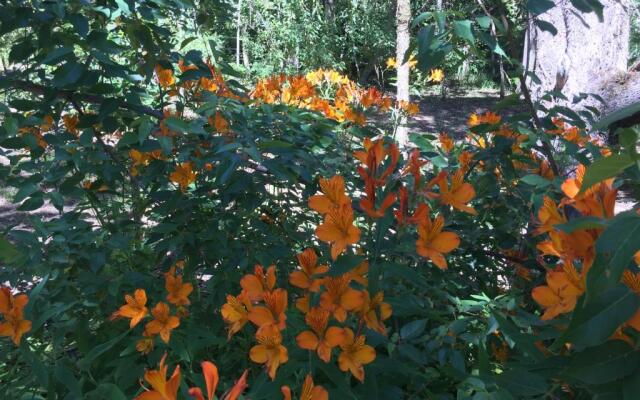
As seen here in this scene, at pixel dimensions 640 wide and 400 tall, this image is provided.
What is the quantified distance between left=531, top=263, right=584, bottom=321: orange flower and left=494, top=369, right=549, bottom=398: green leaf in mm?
80

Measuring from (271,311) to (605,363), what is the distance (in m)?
0.45

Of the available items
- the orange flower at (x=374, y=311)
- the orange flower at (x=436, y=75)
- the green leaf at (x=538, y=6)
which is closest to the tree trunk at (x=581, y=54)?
the orange flower at (x=436, y=75)

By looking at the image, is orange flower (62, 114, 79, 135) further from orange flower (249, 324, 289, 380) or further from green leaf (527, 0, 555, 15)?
green leaf (527, 0, 555, 15)

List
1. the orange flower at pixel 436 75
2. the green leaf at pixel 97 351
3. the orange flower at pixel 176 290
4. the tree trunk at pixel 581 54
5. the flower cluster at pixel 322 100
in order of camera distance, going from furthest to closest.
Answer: the orange flower at pixel 436 75 → the tree trunk at pixel 581 54 → the flower cluster at pixel 322 100 → the orange flower at pixel 176 290 → the green leaf at pixel 97 351

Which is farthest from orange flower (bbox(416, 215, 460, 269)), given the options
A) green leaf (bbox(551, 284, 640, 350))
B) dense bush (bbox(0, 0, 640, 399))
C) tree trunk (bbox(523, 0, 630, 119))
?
tree trunk (bbox(523, 0, 630, 119))

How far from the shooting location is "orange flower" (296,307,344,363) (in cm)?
87

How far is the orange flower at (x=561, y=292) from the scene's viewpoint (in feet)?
2.50

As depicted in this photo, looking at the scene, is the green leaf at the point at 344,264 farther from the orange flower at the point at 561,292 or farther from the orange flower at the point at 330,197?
the orange flower at the point at 561,292

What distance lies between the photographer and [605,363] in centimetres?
67

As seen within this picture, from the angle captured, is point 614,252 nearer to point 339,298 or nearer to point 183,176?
point 339,298

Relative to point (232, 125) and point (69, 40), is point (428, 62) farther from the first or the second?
point (69, 40)

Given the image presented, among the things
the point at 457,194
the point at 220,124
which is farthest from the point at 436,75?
the point at 457,194

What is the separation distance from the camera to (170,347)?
1264mm

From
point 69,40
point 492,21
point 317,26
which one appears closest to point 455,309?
point 492,21
